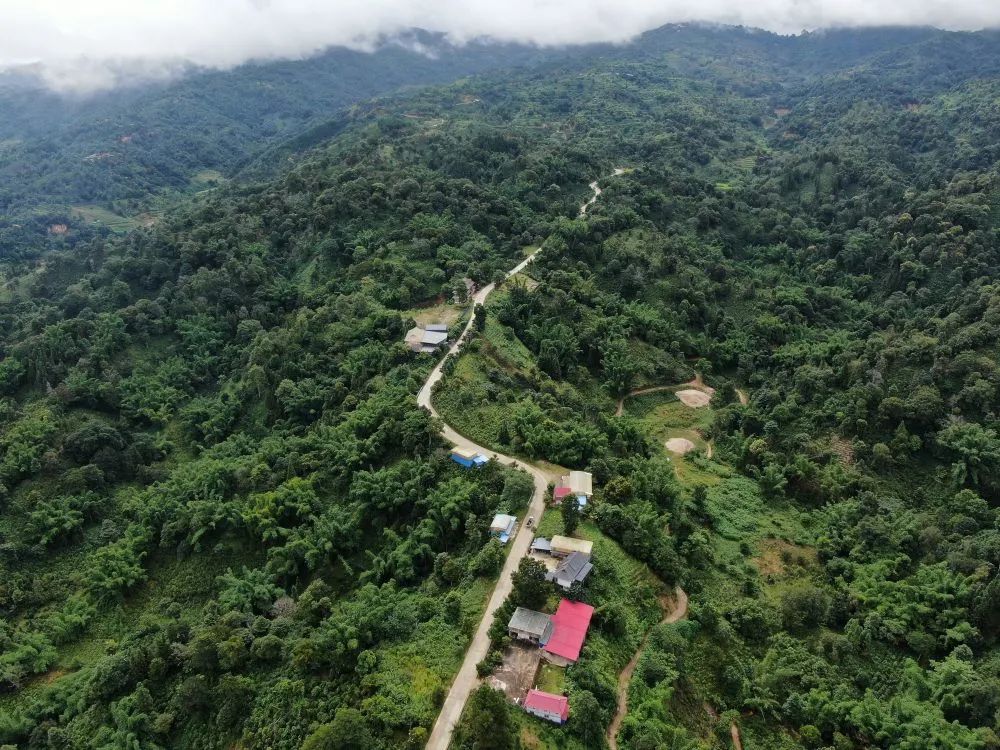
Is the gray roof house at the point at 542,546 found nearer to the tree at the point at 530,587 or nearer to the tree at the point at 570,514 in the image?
the tree at the point at 570,514

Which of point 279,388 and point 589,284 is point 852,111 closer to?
point 589,284

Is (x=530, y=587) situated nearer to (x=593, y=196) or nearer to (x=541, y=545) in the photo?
(x=541, y=545)

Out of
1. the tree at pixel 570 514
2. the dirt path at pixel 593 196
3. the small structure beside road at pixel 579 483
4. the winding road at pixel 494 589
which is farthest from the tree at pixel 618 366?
the dirt path at pixel 593 196

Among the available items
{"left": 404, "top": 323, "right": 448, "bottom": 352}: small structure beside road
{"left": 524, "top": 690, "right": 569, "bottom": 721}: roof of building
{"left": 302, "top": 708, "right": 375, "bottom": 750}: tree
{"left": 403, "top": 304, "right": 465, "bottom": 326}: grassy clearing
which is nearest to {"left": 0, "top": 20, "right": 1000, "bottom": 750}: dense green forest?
{"left": 302, "top": 708, "right": 375, "bottom": 750}: tree

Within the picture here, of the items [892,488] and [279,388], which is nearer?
[892,488]

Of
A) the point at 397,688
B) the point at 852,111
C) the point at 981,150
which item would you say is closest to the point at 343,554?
the point at 397,688

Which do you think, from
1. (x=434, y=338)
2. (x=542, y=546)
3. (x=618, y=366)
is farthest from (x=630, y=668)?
(x=618, y=366)

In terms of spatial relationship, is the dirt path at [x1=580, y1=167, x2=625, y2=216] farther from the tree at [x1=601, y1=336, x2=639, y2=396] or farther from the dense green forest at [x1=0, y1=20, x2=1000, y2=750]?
the tree at [x1=601, y1=336, x2=639, y2=396]
